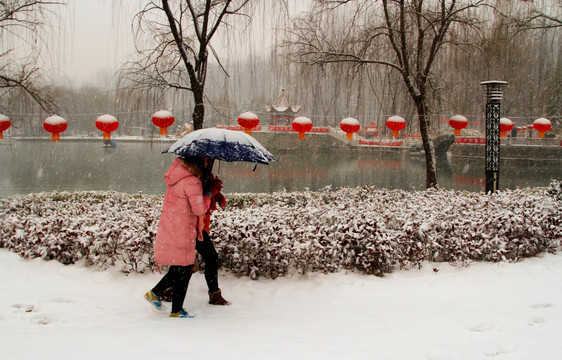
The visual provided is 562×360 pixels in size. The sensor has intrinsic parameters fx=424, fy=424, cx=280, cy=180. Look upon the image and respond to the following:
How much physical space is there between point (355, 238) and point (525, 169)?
23.1 metres

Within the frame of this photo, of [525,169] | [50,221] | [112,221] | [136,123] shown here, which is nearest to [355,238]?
Result: [112,221]

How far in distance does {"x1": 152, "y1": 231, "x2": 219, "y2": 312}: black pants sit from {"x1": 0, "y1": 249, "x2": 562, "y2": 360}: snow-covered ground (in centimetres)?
18

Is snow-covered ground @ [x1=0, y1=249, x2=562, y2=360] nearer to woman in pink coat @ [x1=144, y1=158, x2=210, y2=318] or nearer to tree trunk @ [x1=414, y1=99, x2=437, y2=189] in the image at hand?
woman in pink coat @ [x1=144, y1=158, x2=210, y2=318]

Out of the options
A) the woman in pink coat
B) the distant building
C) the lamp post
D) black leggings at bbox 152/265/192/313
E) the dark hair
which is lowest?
black leggings at bbox 152/265/192/313

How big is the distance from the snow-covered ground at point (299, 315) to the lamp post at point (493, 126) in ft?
10.1

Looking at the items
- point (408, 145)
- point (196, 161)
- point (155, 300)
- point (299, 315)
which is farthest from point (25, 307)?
point (408, 145)

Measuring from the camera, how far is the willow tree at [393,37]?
28.5 feet

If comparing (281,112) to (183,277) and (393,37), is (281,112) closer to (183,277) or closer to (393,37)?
(393,37)

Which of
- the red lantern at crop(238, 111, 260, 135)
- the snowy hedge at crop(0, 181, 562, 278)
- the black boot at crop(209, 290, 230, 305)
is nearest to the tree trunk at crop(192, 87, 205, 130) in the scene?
A: the red lantern at crop(238, 111, 260, 135)

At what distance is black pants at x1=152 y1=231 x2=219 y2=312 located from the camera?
3467 mm

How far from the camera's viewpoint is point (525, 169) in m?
23.8

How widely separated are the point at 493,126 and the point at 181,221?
6.68m

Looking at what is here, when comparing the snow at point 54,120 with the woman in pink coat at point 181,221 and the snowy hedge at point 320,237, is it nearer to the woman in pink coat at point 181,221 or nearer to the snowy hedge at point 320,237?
the snowy hedge at point 320,237

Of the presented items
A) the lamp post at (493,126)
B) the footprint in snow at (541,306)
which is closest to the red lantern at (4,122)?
the lamp post at (493,126)
